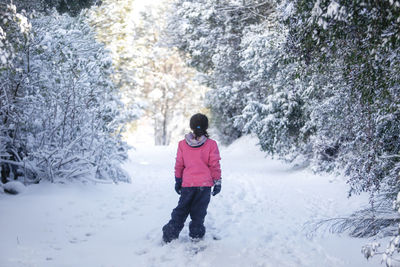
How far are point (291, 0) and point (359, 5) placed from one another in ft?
2.82

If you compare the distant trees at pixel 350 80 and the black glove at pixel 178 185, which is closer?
the distant trees at pixel 350 80

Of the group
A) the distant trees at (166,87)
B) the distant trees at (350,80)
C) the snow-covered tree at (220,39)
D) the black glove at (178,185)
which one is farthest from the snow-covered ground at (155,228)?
the distant trees at (166,87)

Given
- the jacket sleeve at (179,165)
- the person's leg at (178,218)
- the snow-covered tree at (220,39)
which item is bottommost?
the person's leg at (178,218)

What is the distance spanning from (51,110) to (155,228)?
3.29 m

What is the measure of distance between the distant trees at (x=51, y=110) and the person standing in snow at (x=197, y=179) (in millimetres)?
2855

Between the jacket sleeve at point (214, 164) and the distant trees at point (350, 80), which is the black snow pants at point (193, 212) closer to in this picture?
the jacket sleeve at point (214, 164)

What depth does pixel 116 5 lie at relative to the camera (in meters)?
17.4

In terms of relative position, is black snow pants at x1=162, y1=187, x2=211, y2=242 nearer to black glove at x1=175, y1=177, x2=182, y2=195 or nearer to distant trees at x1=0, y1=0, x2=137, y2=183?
black glove at x1=175, y1=177, x2=182, y2=195

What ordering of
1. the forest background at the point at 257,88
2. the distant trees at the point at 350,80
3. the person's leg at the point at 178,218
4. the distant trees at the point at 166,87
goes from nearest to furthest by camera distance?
the distant trees at the point at 350,80 < the forest background at the point at 257,88 < the person's leg at the point at 178,218 < the distant trees at the point at 166,87

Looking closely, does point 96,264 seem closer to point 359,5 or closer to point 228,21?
point 359,5

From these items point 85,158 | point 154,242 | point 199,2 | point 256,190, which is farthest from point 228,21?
point 154,242

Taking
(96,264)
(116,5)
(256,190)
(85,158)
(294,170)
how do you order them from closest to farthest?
1. (96,264)
2. (85,158)
3. (256,190)
4. (294,170)
5. (116,5)

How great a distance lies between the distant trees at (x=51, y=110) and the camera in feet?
19.6

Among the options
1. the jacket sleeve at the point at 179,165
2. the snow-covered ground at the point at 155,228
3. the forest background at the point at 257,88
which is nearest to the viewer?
the forest background at the point at 257,88
